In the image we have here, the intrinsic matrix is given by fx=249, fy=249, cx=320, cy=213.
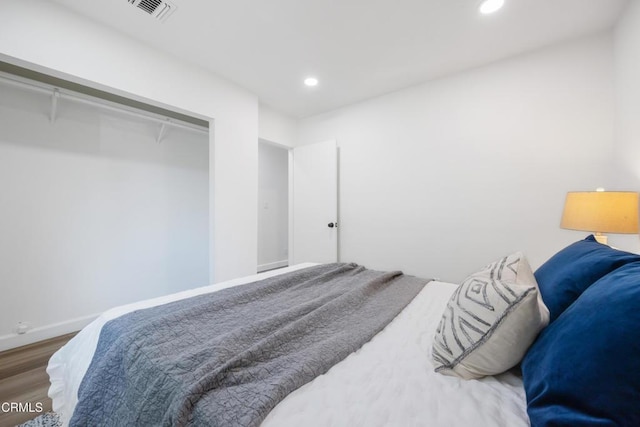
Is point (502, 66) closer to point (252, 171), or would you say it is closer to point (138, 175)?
point (252, 171)

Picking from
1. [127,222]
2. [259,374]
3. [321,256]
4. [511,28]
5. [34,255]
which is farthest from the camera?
[321,256]

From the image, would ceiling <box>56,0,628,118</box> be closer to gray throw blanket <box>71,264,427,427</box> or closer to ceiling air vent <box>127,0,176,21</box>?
ceiling air vent <box>127,0,176,21</box>

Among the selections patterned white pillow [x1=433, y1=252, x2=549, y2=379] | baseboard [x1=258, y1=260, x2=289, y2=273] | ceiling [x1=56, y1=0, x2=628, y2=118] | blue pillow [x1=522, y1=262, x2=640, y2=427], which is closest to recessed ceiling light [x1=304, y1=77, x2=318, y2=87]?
ceiling [x1=56, y1=0, x2=628, y2=118]

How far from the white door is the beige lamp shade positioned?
2.30 m

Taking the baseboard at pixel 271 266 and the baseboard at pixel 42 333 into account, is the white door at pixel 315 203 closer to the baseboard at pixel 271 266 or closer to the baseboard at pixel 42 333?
the baseboard at pixel 271 266

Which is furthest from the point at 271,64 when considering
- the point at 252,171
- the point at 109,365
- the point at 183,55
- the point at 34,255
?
the point at 34,255

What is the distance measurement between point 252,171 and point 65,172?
1.77 meters

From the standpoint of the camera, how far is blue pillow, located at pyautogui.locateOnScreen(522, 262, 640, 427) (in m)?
0.47

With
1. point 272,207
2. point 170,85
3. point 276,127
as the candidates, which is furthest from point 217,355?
point 272,207

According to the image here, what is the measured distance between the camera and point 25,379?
5.64ft

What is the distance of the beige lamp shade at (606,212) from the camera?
1.46 metres

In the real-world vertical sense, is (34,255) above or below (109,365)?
above

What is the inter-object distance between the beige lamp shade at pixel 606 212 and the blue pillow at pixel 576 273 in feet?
2.47

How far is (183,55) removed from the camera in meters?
2.40
